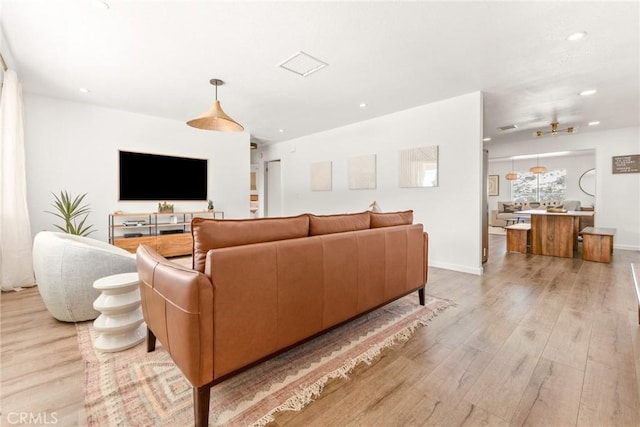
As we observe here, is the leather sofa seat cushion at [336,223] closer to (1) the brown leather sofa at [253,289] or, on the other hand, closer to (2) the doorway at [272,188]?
(1) the brown leather sofa at [253,289]

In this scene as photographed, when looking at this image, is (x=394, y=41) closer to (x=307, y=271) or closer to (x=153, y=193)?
(x=307, y=271)

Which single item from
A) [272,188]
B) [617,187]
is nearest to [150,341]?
[272,188]

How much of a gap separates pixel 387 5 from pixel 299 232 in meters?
1.87

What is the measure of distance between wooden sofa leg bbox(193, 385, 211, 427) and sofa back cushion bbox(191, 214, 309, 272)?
Answer: 515 mm

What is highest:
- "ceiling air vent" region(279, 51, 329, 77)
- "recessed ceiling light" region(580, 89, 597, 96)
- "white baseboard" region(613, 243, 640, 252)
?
"recessed ceiling light" region(580, 89, 597, 96)

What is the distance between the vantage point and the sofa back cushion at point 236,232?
4.26ft

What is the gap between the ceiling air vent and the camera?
282 cm

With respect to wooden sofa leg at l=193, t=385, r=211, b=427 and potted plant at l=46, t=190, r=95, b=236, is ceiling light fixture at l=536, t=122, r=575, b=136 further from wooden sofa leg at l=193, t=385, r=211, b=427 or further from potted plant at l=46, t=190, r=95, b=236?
potted plant at l=46, t=190, r=95, b=236

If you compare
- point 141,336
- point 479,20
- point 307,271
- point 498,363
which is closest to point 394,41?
point 479,20

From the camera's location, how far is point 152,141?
4.89 m

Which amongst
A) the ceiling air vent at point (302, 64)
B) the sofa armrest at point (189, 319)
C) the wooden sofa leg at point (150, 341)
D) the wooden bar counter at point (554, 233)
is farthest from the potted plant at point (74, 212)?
the wooden bar counter at point (554, 233)

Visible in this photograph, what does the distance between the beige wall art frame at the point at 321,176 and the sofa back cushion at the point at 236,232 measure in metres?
4.33

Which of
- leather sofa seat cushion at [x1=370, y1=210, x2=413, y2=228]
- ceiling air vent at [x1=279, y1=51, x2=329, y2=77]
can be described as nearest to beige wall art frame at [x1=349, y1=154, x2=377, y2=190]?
ceiling air vent at [x1=279, y1=51, x2=329, y2=77]

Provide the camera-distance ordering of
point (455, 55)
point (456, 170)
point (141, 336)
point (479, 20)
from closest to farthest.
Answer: point (141, 336)
point (479, 20)
point (455, 55)
point (456, 170)
